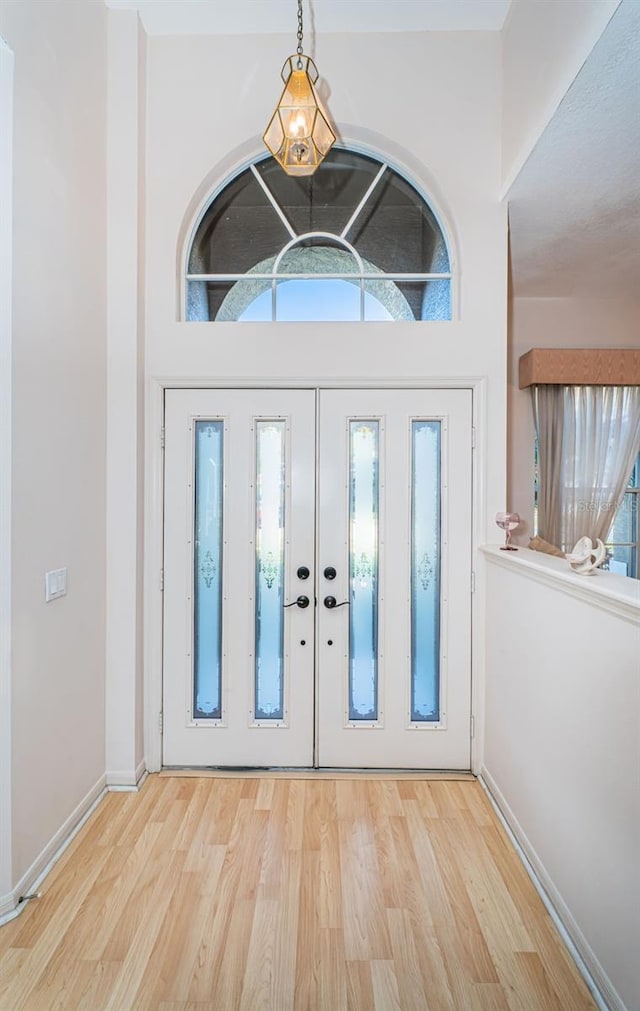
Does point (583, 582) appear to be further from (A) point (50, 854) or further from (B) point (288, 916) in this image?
(A) point (50, 854)

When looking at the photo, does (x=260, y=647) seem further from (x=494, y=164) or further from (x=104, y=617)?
(x=494, y=164)

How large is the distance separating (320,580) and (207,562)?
634 mm

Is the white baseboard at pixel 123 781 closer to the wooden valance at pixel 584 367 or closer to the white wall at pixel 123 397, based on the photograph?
the white wall at pixel 123 397

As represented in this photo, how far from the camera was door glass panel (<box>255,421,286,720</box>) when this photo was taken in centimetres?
291

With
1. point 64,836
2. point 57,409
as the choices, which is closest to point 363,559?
point 57,409

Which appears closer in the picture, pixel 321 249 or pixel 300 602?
pixel 300 602

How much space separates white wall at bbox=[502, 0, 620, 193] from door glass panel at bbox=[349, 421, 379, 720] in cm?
152

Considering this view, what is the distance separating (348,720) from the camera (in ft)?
9.47

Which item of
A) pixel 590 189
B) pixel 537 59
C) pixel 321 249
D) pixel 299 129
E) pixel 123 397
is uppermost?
pixel 537 59

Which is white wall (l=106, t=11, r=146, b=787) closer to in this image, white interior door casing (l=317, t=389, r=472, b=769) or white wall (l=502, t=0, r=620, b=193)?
white interior door casing (l=317, t=389, r=472, b=769)

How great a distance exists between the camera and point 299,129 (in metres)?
2.30

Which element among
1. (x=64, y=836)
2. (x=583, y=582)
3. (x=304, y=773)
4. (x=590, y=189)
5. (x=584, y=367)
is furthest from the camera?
(x=584, y=367)

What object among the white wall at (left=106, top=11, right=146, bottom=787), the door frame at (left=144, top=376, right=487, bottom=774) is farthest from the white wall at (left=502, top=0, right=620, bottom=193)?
the white wall at (left=106, top=11, right=146, bottom=787)

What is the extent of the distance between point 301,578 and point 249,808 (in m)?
1.14
